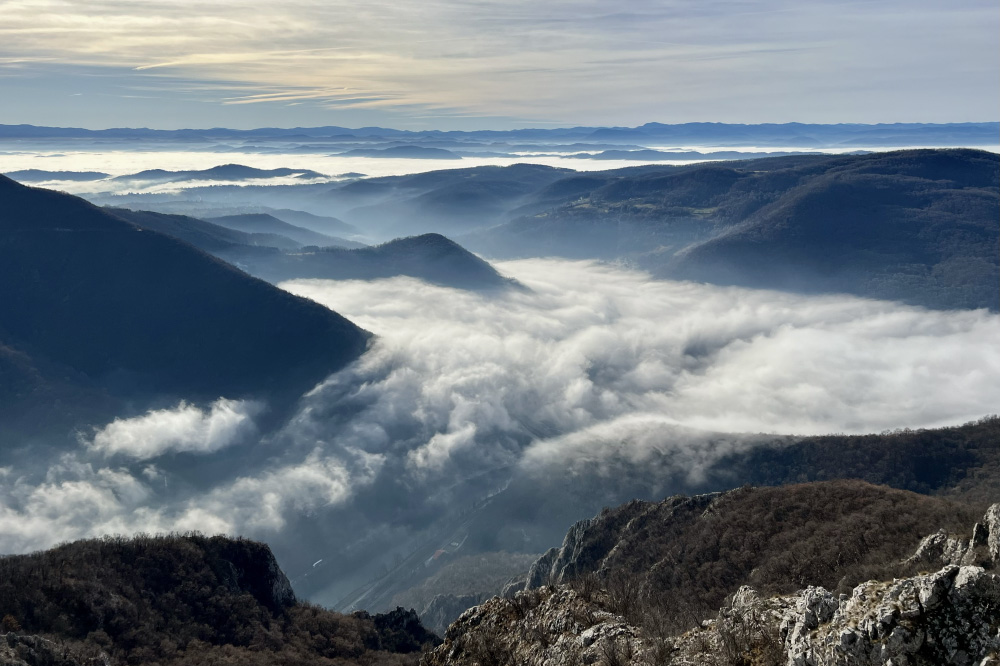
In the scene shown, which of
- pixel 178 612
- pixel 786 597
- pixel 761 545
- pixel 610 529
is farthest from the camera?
pixel 610 529

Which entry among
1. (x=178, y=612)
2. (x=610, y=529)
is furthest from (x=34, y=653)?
(x=610, y=529)

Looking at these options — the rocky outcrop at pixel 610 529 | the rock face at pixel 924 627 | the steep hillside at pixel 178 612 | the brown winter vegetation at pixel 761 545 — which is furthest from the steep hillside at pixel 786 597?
the steep hillside at pixel 178 612

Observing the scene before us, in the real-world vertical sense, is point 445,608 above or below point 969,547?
below

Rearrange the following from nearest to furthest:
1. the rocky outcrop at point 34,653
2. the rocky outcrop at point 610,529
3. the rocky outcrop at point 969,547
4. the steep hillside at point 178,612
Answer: the rocky outcrop at point 969,547 < the rocky outcrop at point 34,653 < the steep hillside at point 178,612 < the rocky outcrop at point 610,529

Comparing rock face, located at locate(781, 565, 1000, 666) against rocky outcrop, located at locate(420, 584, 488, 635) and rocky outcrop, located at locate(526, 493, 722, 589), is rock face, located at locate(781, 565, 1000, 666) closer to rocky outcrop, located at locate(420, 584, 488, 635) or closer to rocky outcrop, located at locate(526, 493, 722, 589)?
rocky outcrop, located at locate(526, 493, 722, 589)

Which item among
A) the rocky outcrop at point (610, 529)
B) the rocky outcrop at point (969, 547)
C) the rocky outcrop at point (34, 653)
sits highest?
the rocky outcrop at point (969, 547)

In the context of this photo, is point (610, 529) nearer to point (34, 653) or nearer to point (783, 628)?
point (34, 653)

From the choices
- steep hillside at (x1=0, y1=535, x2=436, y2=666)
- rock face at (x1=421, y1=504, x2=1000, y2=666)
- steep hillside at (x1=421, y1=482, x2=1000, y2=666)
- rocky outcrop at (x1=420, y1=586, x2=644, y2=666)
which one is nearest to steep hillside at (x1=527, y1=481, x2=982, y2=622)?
steep hillside at (x1=421, y1=482, x2=1000, y2=666)

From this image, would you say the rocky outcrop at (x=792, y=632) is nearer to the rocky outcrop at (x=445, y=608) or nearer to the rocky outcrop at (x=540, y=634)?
the rocky outcrop at (x=540, y=634)

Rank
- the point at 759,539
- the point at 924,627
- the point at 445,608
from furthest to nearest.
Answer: the point at 445,608
the point at 759,539
the point at 924,627
